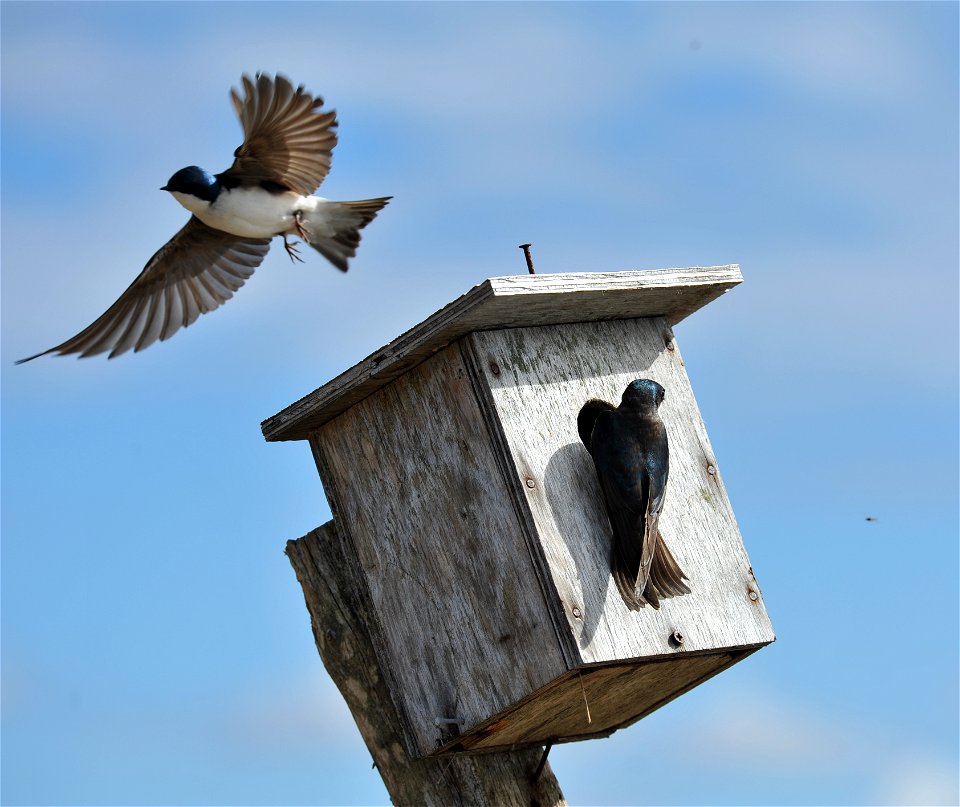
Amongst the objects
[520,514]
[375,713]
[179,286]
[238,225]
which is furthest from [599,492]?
[179,286]

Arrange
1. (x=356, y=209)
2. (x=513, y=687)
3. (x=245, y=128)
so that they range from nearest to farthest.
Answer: (x=513, y=687)
(x=245, y=128)
(x=356, y=209)

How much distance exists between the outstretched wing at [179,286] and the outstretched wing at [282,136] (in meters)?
0.28

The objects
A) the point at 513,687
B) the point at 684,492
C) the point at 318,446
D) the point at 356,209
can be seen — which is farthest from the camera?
the point at 356,209

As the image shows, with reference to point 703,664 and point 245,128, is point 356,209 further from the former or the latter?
point 703,664

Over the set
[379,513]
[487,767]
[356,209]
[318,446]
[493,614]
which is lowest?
[487,767]

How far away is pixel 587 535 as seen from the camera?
354 centimetres

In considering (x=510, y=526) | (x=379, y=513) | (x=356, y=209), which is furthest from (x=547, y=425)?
(x=356, y=209)

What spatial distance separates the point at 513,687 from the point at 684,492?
0.67 metres

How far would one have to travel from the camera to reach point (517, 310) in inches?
139

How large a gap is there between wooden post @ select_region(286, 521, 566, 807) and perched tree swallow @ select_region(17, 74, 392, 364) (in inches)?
36.3

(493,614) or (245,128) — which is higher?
(245,128)

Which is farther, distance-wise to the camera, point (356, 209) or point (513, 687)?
point (356, 209)

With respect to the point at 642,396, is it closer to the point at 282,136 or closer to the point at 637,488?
the point at 637,488

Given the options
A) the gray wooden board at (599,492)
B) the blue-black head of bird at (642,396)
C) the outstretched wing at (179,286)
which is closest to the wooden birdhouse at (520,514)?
the gray wooden board at (599,492)
